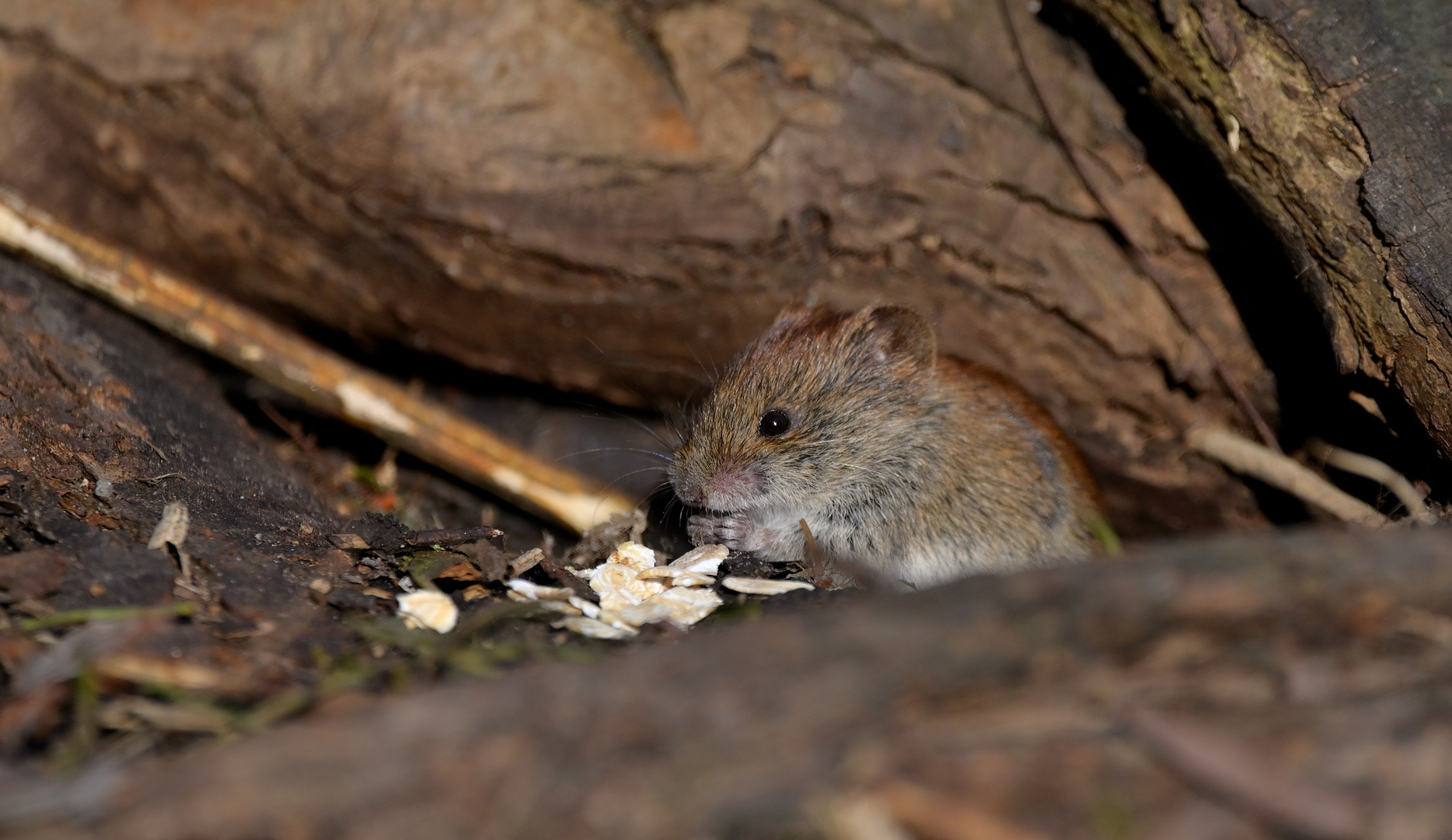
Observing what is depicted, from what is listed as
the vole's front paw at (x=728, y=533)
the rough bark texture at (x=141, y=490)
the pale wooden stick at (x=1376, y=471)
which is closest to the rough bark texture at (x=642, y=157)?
the pale wooden stick at (x=1376, y=471)

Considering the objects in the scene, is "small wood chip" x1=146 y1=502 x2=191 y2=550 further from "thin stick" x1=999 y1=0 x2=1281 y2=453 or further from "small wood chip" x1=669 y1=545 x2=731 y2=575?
"thin stick" x1=999 y1=0 x2=1281 y2=453

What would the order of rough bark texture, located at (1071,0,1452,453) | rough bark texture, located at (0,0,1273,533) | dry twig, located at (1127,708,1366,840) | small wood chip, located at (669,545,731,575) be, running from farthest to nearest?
rough bark texture, located at (0,0,1273,533) < small wood chip, located at (669,545,731,575) < rough bark texture, located at (1071,0,1452,453) < dry twig, located at (1127,708,1366,840)

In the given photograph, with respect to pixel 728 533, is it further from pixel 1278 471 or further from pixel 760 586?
pixel 1278 471

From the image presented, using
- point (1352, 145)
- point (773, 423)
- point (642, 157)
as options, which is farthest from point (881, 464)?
point (1352, 145)

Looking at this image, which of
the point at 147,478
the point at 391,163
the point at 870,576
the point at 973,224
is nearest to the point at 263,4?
the point at 391,163

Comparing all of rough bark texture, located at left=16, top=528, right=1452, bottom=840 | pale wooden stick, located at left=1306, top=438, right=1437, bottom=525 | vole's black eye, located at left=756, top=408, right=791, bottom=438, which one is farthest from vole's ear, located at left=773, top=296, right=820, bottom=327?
rough bark texture, located at left=16, top=528, right=1452, bottom=840

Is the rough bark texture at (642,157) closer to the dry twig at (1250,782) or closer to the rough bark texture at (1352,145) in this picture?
the rough bark texture at (1352,145)
